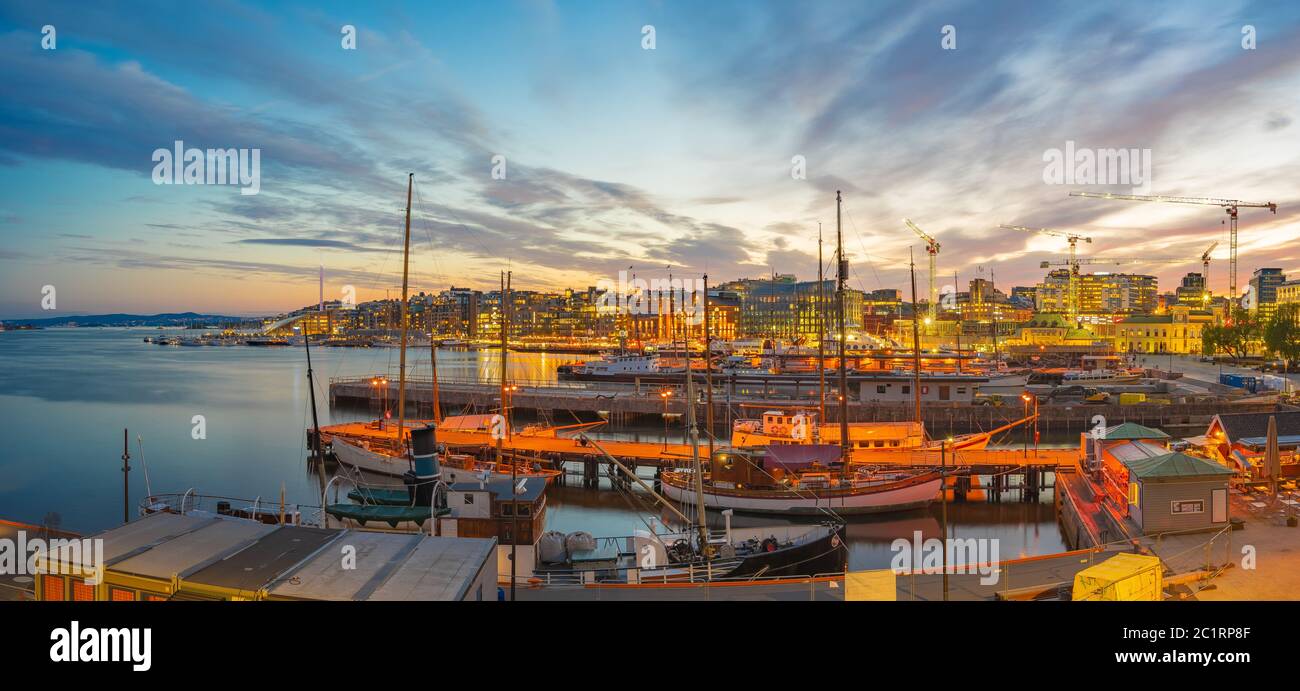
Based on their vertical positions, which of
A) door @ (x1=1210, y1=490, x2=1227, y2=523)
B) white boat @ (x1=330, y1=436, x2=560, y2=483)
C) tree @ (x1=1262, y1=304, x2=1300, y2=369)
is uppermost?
tree @ (x1=1262, y1=304, x2=1300, y2=369)

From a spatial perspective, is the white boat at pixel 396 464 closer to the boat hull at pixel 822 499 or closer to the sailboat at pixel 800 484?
the sailboat at pixel 800 484

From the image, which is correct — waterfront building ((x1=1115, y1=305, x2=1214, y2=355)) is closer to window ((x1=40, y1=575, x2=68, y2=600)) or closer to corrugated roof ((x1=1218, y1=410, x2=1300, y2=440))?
corrugated roof ((x1=1218, y1=410, x2=1300, y2=440))

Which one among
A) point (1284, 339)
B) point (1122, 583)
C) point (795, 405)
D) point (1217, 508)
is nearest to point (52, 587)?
point (1122, 583)

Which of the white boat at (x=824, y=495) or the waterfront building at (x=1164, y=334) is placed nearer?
the white boat at (x=824, y=495)

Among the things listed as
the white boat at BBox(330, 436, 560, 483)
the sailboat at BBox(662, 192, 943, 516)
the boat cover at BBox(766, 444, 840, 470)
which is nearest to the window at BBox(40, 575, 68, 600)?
the white boat at BBox(330, 436, 560, 483)

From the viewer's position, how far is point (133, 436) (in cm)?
4547

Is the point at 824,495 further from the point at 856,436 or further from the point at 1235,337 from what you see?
the point at 1235,337

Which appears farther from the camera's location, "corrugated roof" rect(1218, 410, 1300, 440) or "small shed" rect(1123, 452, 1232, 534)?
"corrugated roof" rect(1218, 410, 1300, 440)

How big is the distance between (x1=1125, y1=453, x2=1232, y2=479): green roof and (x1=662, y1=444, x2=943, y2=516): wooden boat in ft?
29.4

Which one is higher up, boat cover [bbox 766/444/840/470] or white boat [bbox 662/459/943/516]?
boat cover [bbox 766/444/840/470]

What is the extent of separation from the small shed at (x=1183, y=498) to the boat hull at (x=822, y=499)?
9.09 metres

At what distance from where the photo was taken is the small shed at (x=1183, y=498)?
51.5 feet

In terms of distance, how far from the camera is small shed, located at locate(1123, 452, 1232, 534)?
1570cm

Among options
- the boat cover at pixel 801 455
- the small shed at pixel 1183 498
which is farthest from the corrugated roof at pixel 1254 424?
the boat cover at pixel 801 455
